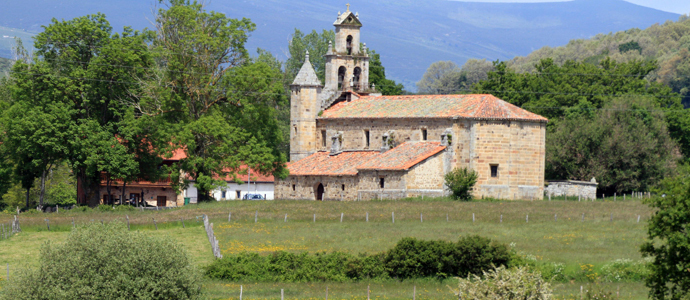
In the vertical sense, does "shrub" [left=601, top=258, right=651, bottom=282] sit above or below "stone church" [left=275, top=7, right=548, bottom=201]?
below

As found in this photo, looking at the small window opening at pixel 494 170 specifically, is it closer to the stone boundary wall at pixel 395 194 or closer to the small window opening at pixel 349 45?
the stone boundary wall at pixel 395 194

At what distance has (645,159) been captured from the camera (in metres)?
73.5

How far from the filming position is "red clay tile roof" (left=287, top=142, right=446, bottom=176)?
6262 centimetres

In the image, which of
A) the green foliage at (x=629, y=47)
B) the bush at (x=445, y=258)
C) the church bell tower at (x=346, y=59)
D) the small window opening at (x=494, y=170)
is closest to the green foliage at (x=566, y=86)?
the church bell tower at (x=346, y=59)

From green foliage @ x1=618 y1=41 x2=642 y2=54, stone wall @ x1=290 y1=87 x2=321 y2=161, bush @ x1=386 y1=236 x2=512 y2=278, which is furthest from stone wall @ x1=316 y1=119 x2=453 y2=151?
green foliage @ x1=618 y1=41 x2=642 y2=54

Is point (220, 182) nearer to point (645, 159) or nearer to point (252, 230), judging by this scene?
point (252, 230)

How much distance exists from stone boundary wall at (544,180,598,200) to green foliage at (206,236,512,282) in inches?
1127

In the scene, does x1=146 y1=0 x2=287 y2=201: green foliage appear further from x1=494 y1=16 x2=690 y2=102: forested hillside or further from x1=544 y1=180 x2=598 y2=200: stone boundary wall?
x1=494 y1=16 x2=690 y2=102: forested hillside

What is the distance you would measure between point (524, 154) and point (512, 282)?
116ft

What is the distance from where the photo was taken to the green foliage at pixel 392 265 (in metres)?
37.7

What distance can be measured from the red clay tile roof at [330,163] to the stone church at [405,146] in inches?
3.0

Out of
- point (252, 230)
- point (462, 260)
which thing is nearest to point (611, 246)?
point (462, 260)

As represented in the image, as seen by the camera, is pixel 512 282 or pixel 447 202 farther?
pixel 447 202

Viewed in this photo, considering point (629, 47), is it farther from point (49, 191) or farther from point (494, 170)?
point (49, 191)
